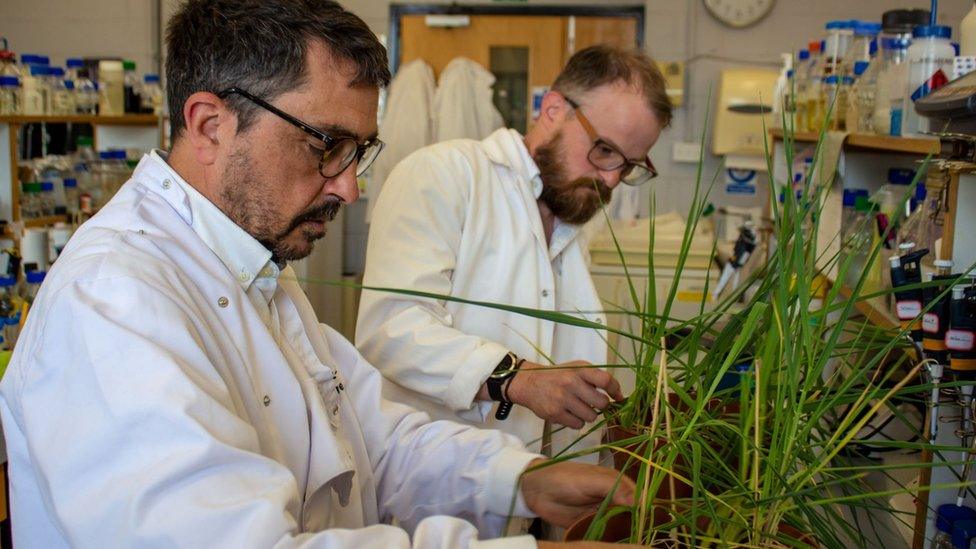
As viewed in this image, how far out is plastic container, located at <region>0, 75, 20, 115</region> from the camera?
8.78 ft

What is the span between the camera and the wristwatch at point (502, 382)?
5.48 feet

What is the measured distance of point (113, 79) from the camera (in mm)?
3449

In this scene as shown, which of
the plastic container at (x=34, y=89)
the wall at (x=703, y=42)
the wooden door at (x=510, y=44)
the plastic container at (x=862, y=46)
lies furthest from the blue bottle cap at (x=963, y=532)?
the wooden door at (x=510, y=44)

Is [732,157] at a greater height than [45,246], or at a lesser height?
greater

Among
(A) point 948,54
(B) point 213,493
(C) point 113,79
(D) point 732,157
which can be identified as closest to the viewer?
(B) point 213,493

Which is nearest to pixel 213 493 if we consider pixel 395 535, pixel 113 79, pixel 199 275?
pixel 395 535

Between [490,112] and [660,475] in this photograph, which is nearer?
[660,475]

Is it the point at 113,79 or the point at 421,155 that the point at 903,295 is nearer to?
the point at 421,155

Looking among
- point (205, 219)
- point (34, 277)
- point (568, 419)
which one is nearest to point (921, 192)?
point (568, 419)

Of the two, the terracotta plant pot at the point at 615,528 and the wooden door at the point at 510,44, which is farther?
the wooden door at the point at 510,44

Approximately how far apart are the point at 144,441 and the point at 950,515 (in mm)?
947

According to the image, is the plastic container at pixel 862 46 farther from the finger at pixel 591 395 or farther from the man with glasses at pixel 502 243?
the finger at pixel 591 395

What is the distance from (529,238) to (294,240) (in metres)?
0.91

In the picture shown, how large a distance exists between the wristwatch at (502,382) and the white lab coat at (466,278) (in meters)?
0.01
